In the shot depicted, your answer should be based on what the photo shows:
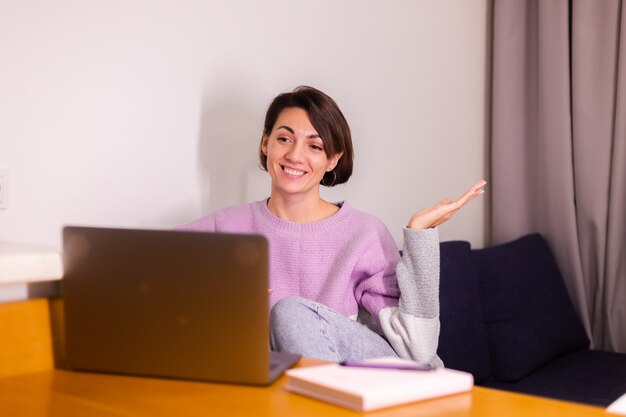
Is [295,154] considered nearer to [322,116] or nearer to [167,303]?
[322,116]

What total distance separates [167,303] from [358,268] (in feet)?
3.47

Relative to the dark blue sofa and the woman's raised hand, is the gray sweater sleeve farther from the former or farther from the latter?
the dark blue sofa

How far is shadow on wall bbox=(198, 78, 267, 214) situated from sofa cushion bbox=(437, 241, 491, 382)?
67cm

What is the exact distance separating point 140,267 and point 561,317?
220cm

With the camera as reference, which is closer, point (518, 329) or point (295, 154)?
point (295, 154)

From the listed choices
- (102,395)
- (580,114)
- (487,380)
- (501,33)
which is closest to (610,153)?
(580,114)

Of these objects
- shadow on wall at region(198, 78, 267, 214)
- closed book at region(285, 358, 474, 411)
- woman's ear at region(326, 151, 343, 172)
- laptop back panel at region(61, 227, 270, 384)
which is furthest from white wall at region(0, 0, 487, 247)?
closed book at region(285, 358, 474, 411)

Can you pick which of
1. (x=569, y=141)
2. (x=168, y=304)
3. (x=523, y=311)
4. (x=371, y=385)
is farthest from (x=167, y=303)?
(x=569, y=141)

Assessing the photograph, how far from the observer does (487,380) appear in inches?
108

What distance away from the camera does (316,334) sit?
1680 mm

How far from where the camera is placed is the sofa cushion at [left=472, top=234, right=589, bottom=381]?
9.05 feet

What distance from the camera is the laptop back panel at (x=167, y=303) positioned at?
109 centimetres

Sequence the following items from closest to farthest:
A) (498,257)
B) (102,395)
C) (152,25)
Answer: (102,395)
(152,25)
(498,257)

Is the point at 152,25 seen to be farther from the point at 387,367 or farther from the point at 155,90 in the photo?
the point at 387,367
